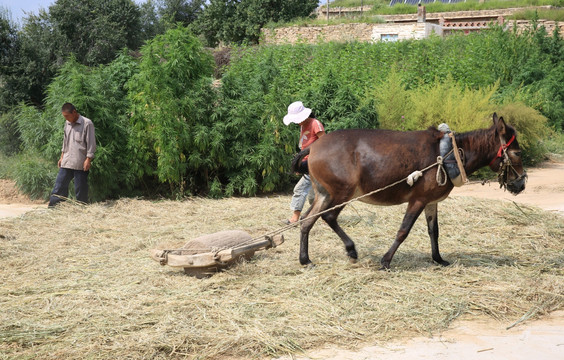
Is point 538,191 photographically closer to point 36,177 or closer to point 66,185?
point 66,185

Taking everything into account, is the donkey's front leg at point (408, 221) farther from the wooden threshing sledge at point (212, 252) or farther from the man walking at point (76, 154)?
the man walking at point (76, 154)

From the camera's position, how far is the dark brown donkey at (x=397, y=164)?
19.0 feet

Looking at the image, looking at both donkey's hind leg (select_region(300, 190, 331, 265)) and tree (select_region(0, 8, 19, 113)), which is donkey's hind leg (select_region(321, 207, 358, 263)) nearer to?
donkey's hind leg (select_region(300, 190, 331, 265))

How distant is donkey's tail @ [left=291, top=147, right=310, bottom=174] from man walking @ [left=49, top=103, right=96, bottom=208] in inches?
164

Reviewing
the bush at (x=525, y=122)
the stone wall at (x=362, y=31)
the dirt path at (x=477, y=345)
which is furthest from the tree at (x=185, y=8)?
the dirt path at (x=477, y=345)

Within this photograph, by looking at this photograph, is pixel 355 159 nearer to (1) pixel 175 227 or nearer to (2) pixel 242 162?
(1) pixel 175 227

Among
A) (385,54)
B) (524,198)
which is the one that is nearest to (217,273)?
(524,198)

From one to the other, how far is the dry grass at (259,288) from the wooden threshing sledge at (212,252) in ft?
0.55

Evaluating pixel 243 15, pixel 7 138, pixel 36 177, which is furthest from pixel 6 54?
pixel 243 15

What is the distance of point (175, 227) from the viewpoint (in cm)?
816

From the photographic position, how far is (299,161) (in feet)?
21.3

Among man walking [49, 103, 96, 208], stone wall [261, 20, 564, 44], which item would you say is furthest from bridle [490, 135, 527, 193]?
stone wall [261, 20, 564, 44]

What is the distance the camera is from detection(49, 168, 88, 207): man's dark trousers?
9352mm

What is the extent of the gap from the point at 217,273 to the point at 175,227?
2.62m
